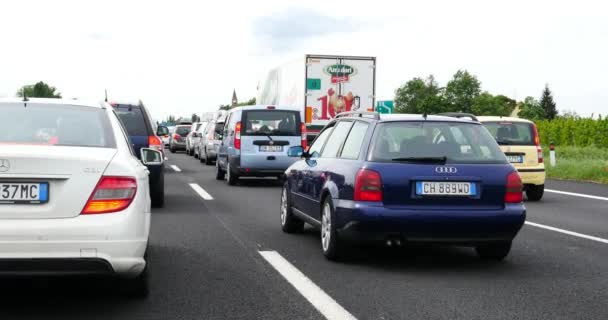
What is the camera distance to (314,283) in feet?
22.9

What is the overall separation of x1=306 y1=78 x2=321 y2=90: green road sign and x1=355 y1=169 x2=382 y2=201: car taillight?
19268 millimetres

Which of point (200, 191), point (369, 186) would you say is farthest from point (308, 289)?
point (200, 191)

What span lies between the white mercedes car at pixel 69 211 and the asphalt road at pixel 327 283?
46cm

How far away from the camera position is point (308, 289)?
6.70 metres

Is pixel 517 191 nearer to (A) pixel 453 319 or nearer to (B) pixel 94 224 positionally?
(A) pixel 453 319

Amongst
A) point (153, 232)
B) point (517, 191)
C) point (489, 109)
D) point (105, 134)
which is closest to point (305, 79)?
point (153, 232)

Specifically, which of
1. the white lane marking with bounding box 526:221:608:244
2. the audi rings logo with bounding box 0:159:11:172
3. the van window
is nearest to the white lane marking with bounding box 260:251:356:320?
the van window

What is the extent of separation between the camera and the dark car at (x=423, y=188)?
25.0 feet

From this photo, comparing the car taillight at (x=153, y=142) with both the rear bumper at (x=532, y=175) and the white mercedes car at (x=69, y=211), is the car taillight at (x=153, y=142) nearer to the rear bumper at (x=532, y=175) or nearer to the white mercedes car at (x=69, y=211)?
the rear bumper at (x=532, y=175)

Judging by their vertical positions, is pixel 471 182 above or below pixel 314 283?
above

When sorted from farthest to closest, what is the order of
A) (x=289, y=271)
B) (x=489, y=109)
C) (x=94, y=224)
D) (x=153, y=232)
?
(x=489, y=109) → (x=153, y=232) → (x=289, y=271) → (x=94, y=224)

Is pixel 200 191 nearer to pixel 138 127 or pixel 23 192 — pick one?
pixel 138 127

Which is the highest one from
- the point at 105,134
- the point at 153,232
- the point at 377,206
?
the point at 105,134

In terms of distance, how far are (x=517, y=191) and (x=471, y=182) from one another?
0.46 metres
